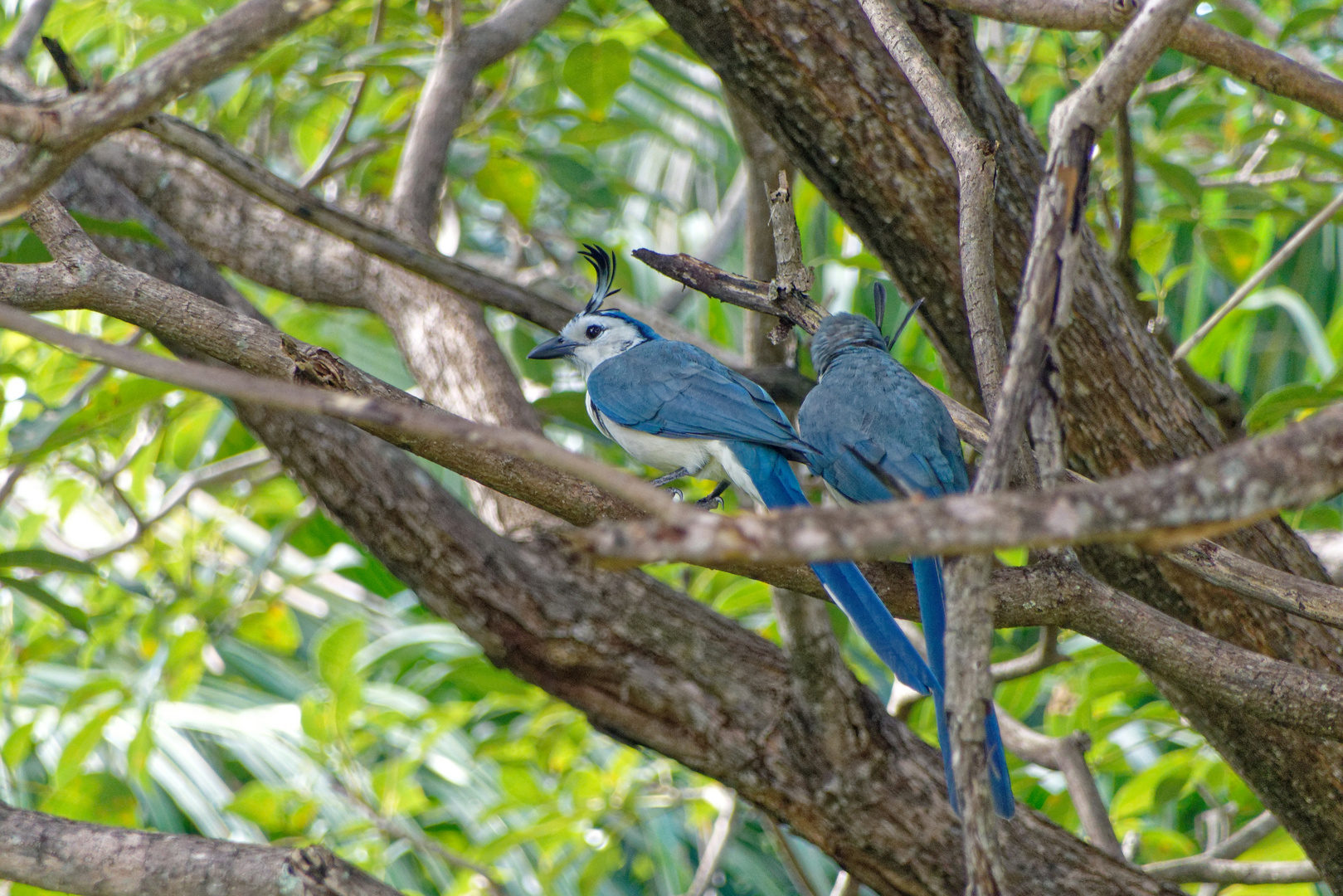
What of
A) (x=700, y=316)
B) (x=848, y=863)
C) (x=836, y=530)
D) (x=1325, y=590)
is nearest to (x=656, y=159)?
(x=700, y=316)

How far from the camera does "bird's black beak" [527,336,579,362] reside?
9.61ft

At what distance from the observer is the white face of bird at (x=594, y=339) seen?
2918mm

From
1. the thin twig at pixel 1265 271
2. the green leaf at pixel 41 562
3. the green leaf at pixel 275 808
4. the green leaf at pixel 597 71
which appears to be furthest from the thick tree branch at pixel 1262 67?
the green leaf at pixel 275 808

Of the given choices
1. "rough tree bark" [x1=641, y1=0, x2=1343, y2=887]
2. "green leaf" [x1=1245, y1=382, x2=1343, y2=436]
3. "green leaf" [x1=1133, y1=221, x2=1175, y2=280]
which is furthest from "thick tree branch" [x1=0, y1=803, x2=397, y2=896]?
"green leaf" [x1=1133, y1=221, x2=1175, y2=280]

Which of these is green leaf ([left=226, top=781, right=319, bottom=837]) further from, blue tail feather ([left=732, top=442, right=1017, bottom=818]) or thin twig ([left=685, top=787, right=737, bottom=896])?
blue tail feather ([left=732, top=442, right=1017, bottom=818])

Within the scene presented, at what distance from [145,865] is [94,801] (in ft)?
5.55

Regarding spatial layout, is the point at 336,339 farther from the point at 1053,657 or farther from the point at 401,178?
the point at 1053,657

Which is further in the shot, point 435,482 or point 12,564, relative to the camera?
point 435,482

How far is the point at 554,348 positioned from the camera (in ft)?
9.63

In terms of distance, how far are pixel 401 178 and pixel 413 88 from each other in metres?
0.71

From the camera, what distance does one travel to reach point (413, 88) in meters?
3.85

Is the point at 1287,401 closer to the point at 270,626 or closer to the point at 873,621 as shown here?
the point at 873,621

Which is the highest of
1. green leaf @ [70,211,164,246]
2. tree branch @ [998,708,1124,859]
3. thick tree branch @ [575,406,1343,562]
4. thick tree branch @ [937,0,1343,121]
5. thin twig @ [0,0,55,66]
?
thick tree branch @ [937,0,1343,121]

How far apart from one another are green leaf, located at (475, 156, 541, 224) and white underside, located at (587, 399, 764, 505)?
1046 millimetres
